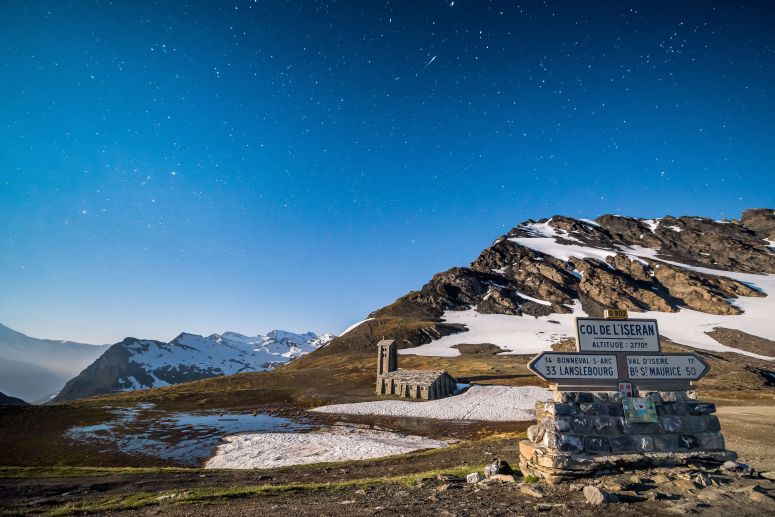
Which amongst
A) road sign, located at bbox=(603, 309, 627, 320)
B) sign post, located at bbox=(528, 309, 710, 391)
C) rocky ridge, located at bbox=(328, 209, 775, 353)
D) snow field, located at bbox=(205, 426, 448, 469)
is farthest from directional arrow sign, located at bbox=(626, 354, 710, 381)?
rocky ridge, located at bbox=(328, 209, 775, 353)

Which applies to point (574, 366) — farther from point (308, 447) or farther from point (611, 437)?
point (308, 447)

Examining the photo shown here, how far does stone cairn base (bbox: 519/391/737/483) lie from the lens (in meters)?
10.7

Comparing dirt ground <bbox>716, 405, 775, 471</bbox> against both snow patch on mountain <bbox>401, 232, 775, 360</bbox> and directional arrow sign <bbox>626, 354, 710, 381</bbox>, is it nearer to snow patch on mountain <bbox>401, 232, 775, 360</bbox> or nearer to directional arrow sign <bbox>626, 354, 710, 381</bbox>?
directional arrow sign <bbox>626, 354, 710, 381</bbox>

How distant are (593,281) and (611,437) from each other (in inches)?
6124

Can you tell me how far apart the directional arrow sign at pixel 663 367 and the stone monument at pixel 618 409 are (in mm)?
32

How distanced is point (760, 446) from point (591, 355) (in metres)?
12.8

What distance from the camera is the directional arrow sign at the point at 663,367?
12.5 m

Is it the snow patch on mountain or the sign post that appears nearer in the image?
the sign post

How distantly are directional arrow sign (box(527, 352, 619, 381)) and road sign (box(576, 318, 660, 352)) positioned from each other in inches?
13.4

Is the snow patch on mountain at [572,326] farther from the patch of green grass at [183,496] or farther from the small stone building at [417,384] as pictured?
the patch of green grass at [183,496]

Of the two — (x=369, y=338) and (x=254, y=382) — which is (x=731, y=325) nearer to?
(x=369, y=338)

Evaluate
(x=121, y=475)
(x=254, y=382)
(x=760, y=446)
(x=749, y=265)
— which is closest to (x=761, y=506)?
(x=760, y=446)

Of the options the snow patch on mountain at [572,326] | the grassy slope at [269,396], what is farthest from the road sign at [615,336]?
the snow patch on mountain at [572,326]

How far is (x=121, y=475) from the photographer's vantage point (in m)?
19.0
